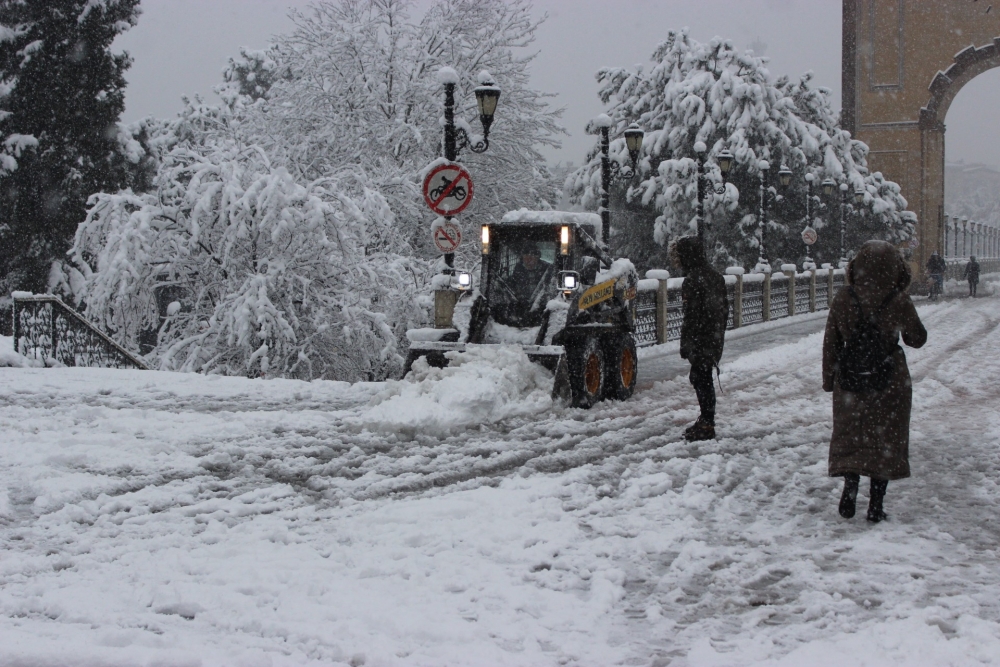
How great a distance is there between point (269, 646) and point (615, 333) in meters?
7.40

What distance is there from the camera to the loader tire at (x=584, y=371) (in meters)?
9.88

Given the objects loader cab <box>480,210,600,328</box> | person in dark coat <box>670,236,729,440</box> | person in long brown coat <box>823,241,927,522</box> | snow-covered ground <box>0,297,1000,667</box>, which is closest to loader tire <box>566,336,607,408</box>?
snow-covered ground <box>0,297,1000,667</box>

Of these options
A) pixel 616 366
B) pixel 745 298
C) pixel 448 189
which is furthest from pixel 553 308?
pixel 745 298

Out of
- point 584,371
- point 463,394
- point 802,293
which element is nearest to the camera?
point 463,394

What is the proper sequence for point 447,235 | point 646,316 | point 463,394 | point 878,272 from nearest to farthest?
point 878,272, point 463,394, point 447,235, point 646,316

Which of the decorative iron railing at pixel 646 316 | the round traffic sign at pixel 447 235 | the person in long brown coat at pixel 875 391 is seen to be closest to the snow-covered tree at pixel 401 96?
the decorative iron railing at pixel 646 316

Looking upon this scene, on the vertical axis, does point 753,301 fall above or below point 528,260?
below

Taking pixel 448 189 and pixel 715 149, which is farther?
pixel 715 149

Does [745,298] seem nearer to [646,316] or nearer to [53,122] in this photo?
[646,316]

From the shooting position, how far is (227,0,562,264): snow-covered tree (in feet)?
87.3

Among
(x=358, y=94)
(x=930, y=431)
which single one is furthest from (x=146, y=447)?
(x=358, y=94)

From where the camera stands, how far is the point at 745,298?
24.9 metres

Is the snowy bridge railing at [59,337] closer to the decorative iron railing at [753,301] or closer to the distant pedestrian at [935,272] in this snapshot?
the decorative iron railing at [753,301]

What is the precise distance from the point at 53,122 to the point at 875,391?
28.6 meters
